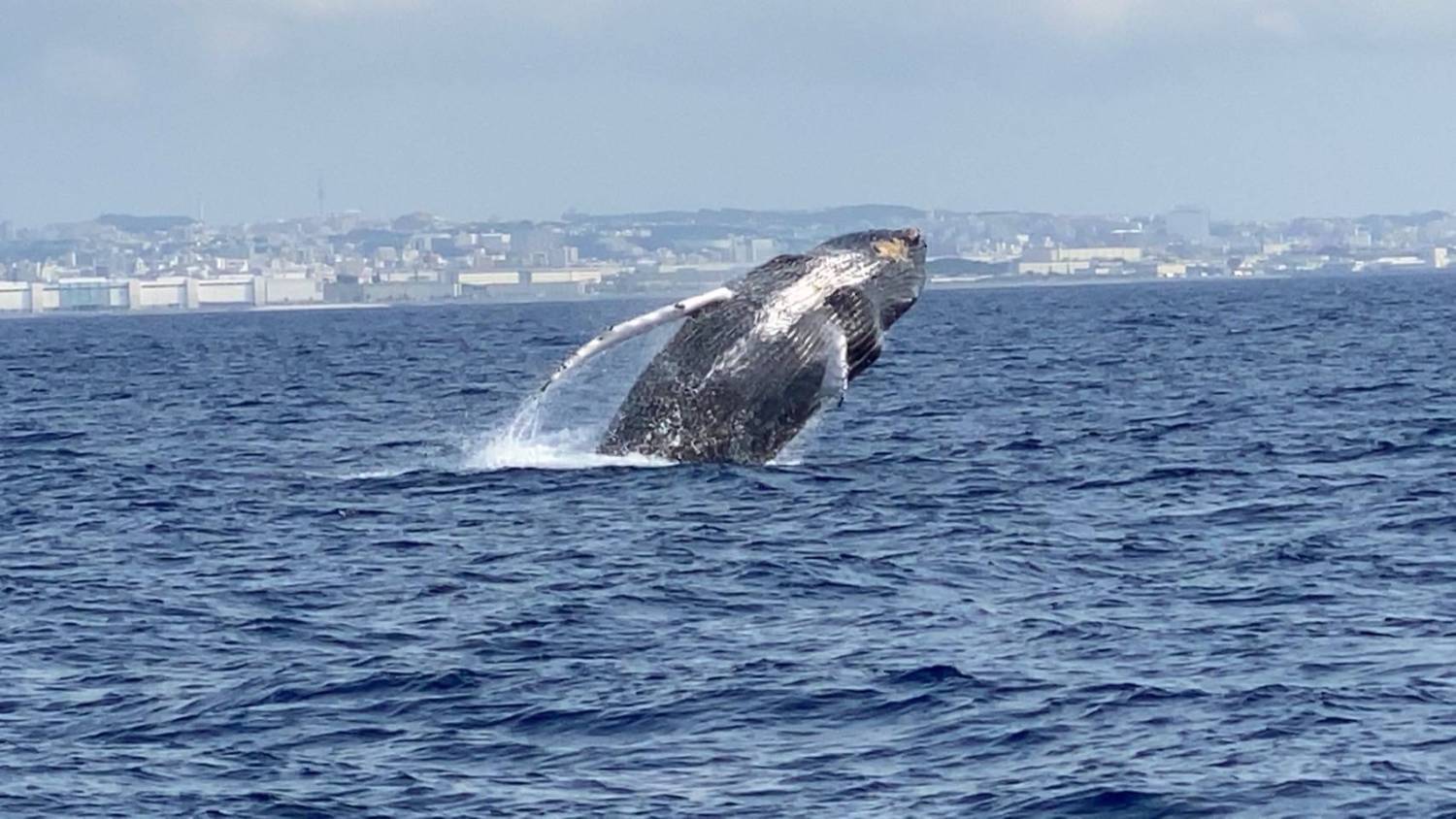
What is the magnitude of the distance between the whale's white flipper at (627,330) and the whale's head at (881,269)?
1.40m

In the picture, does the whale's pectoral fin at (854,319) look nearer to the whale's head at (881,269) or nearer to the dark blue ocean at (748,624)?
the whale's head at (881,269)

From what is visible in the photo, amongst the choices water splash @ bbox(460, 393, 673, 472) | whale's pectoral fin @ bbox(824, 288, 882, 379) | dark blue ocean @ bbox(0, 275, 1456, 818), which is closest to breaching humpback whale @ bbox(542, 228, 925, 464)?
whale's pectoral fin @ bbox(824, 288, 882, 379)

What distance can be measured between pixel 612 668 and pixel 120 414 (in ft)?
90.7

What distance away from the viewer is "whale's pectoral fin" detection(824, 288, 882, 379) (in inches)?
868

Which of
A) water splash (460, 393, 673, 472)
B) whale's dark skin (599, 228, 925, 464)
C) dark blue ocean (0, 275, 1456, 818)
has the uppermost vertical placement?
whale's dark skin (599, 228, 925, 464)

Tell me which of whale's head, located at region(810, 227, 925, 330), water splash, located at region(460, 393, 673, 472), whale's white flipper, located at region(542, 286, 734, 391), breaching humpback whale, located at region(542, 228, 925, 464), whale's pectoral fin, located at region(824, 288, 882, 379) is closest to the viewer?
whale's white flipper, located at region(542, 286, 734, 391)

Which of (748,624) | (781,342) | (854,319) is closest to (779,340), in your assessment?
(781,342)

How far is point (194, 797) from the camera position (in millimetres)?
12898

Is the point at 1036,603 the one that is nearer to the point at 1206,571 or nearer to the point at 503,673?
the point at 1206,571

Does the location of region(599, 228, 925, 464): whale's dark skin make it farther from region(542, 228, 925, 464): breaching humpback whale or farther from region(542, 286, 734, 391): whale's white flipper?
region(542, 286, 734, 391): whale's white flipper

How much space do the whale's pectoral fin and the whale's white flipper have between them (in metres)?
1.22

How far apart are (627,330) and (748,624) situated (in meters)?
4.22

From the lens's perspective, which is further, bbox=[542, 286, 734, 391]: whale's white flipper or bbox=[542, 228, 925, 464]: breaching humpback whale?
bbox=[542, 228, 925, 464]: breaching humpback whale

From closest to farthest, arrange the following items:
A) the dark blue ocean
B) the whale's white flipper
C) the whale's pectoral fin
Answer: the dark blue ocean, the whale's white flipper, the whale's pectoral fin
